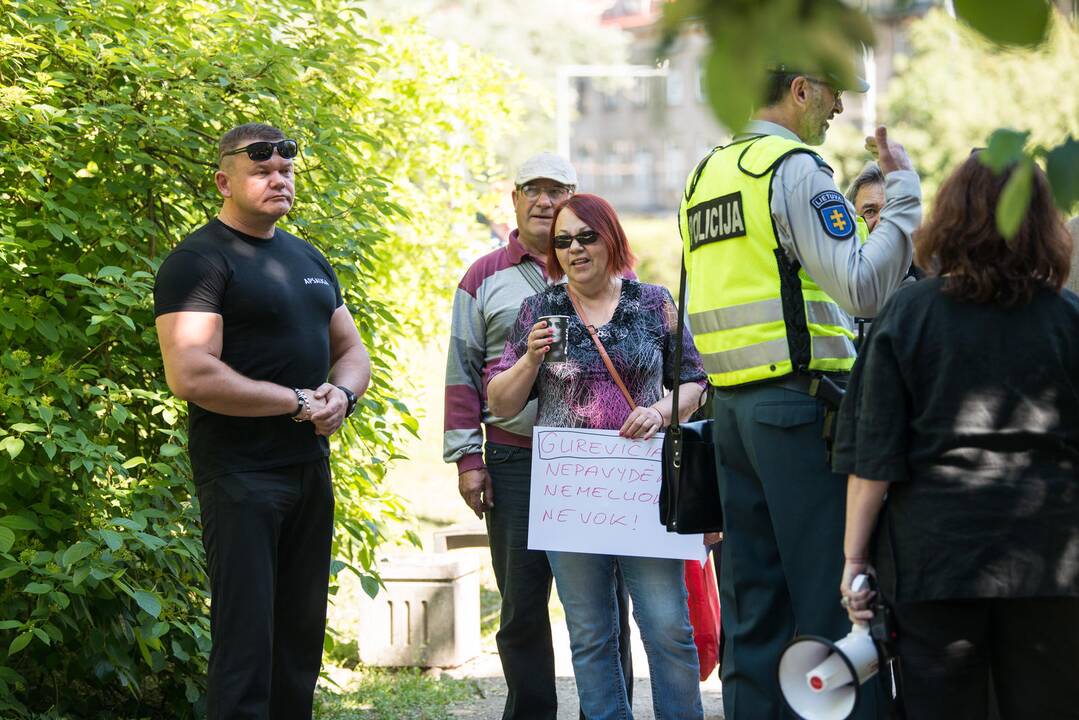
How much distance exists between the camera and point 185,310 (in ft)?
13.5

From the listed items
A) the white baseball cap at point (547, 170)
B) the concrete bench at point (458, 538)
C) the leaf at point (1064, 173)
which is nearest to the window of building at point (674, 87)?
the leaf at point (1064, 173)

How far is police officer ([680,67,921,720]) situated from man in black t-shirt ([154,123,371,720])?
138cm

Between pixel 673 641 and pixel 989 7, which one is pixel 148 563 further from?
pixel 989 7

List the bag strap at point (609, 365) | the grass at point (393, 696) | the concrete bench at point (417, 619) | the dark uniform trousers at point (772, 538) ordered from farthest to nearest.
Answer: the concrete bench at point (417, 619), the grass at point (393, 696), the bag strap at point (609, 365), the dark uniform trousers at point (772, 538)

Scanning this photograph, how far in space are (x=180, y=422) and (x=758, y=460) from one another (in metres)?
2.56

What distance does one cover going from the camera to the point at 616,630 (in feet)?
15.3

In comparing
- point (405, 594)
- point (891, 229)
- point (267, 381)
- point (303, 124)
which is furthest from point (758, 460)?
point (405, 594)

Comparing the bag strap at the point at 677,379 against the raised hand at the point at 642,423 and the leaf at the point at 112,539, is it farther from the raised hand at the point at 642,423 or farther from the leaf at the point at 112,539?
the leaf at the point at 112,539

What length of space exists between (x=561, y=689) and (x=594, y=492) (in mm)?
2339

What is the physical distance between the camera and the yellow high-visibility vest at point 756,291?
3533 mm

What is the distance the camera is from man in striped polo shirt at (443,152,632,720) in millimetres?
4902

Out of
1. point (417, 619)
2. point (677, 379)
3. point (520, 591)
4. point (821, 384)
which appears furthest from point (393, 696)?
point (821, 384)

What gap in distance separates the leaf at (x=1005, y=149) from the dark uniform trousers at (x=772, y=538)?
206 centimetres

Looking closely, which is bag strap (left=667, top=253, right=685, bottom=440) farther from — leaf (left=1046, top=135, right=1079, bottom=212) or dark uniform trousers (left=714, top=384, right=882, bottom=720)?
leaf (left=1046, top=135, right=1079, bottom=212)
